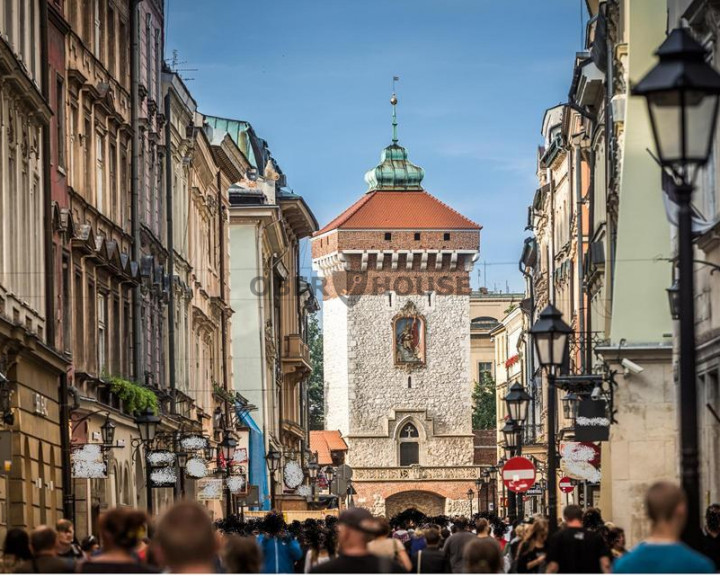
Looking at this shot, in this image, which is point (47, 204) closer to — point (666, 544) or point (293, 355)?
point (666, 544)

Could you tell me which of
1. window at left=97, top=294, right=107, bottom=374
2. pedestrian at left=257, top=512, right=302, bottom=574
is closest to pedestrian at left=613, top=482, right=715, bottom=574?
pedestrian at left=257, top=512, right=302, bottom=574

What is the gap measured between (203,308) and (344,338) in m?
63.1

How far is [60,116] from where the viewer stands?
30344 millimetres

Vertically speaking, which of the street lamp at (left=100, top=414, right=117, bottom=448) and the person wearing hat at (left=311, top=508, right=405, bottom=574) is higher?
the street lamp at (left=100, top=414, right=117, bottom=448)

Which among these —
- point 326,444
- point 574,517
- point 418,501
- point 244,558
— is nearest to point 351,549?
point 244,558

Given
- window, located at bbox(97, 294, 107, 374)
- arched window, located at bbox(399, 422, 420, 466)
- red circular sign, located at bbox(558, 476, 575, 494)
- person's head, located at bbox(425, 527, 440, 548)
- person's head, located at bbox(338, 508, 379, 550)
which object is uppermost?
window, located at bbox(97, 294, 107, 374)

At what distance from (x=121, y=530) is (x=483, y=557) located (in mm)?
2959

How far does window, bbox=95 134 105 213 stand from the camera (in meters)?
33.8

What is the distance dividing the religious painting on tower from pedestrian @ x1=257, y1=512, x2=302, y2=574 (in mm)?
93922

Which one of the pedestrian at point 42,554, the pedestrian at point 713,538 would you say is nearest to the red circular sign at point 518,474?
the pedestrian at point 713,538

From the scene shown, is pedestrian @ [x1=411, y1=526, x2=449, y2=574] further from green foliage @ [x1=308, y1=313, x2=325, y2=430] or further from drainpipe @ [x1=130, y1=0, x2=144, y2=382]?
green foliage @ [x1=308, y1=313, x2=325, y2=430]

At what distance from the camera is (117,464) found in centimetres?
3388

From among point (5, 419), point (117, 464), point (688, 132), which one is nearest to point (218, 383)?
point (117, 464)

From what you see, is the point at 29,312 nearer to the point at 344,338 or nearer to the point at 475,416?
the point at 344,338
